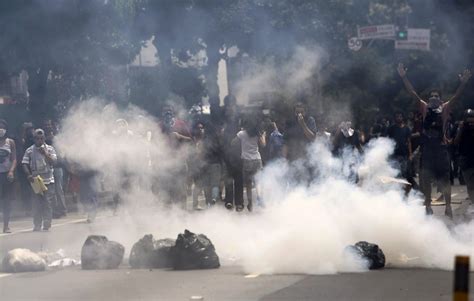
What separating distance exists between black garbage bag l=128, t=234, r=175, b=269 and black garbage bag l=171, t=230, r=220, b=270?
237 millimetres

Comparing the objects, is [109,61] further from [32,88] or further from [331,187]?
[331,187]

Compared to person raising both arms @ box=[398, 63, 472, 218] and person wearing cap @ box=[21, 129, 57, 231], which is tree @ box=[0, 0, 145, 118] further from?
person raising both arms @ box=[398, 63, 472, 218]

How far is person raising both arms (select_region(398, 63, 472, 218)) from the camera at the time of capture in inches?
550

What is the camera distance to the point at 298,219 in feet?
34.5

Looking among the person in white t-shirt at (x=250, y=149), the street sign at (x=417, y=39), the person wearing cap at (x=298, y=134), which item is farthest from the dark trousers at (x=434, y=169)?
the street sign at (x=417, y=39)

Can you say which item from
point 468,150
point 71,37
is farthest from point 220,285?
point 71,37

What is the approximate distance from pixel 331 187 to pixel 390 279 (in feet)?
6.58

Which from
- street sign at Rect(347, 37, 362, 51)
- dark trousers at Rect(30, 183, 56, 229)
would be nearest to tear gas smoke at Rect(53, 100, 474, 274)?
dark trousers at Rect(30, 183, 56, 229)

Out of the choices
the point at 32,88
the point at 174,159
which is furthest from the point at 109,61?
the point at 32,88

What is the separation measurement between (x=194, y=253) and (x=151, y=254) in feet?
1.84

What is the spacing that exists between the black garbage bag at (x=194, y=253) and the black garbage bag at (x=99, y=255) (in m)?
0.78

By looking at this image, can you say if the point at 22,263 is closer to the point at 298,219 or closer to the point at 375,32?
the point at 298,219

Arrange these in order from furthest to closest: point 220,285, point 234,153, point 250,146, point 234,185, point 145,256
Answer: point 234,185
point 234,153
point 250,146
point 145,256
point 220,285

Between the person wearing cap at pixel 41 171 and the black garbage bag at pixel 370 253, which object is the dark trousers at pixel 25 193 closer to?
the person wearing cap at pixel 41 171
